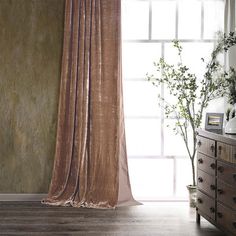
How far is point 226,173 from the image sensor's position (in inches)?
152

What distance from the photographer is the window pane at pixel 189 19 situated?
5449mm

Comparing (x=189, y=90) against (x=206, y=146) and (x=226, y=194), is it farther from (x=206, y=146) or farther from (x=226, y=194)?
(x=226, y=194)

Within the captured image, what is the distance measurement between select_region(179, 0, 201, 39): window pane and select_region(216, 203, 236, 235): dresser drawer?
2127 mm

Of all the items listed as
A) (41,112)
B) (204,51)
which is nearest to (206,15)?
(204,51)

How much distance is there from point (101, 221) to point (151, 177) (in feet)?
3.83

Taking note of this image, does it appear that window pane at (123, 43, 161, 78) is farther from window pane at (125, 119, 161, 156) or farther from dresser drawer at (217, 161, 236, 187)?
dresser drawer at (217, 161, 236, 187)

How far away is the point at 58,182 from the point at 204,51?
6.72 ft

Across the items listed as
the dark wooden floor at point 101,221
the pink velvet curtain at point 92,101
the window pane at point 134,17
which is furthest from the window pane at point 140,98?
the dark wooden floor at point 101,221

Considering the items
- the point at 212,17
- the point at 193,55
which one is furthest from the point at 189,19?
the point at 193,55

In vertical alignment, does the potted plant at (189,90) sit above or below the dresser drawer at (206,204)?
above

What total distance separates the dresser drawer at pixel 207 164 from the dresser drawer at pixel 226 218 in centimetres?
29

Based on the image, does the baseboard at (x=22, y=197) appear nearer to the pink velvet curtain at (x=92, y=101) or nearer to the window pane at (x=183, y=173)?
the pink velvet curtain at (x=92, y=101)

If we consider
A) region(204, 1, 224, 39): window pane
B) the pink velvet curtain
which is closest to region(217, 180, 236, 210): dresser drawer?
the pink velvet curtain

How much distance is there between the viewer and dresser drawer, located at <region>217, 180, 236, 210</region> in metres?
3.72
